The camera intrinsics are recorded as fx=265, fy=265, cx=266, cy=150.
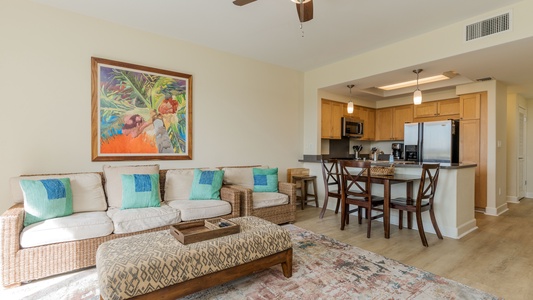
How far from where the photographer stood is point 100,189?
2963 mm

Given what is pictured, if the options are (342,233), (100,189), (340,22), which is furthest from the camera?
(342,233)

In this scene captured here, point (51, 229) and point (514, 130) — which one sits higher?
point (514, 130)

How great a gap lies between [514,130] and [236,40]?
6.10 m

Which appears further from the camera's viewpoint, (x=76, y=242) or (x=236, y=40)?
(x=236, y=40)

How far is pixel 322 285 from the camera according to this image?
2.16 meters

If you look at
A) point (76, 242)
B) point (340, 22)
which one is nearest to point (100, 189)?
point (76, 242)

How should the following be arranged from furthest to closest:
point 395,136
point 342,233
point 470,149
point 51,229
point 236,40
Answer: point 395,136 → point 470,149 → point 236,40 → point 342,233 → point 51,229

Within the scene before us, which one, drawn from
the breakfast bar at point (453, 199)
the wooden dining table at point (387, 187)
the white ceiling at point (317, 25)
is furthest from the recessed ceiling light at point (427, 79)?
the wooden dining table at point (387, 187)

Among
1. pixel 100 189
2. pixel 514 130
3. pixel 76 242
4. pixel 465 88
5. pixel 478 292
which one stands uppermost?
pixel 465 88

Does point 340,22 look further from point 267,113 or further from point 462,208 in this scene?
point 462,208

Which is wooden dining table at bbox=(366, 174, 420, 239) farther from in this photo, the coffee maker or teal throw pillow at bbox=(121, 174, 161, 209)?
teal throw pillow at bbox=(121, 174, 161, 209)

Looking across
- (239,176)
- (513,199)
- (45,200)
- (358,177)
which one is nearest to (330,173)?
(358,177)

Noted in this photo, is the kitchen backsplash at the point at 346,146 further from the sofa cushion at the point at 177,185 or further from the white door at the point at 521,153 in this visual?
the sofa cushion at the point at 177,185

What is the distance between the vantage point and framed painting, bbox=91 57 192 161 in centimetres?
323
